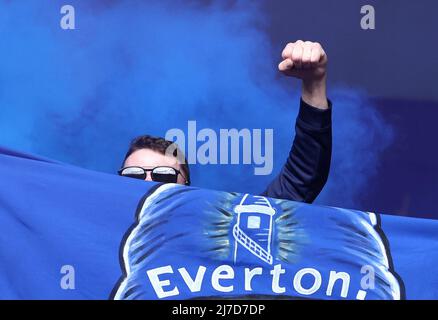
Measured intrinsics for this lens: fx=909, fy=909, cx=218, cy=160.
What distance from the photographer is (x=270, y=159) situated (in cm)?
296

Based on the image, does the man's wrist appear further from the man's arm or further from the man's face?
Result: the man's face

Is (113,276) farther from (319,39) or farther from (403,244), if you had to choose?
(319,39)

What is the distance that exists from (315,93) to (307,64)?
0.50ft

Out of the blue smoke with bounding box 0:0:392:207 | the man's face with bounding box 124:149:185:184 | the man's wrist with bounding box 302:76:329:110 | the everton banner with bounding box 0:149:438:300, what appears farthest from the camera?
the blue smoke with bounding box 0:0:392:207

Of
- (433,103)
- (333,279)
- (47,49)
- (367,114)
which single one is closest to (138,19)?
(47,49)

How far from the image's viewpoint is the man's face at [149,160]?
2.42m

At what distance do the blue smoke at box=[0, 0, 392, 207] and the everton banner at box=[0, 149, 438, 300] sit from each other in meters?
0.71

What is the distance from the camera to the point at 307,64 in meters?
2.18

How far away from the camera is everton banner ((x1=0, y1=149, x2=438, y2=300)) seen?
83.2 inches

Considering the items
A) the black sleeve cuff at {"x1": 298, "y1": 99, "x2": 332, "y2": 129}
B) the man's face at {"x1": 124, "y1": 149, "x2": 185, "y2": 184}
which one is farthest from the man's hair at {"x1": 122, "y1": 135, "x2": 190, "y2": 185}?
the black sleeve cuff at {"x1": 298, "y1": 99, "x2": 332, "y2": 129}

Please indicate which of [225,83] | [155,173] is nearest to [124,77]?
[225,83]

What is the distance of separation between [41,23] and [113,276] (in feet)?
3.72

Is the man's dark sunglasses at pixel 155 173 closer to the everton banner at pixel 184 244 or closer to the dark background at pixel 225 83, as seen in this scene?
the everton banner at pixel 184 244

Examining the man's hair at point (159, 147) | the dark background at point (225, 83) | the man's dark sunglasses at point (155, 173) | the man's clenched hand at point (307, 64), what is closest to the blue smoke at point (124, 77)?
the dark background at point (225, 83)
